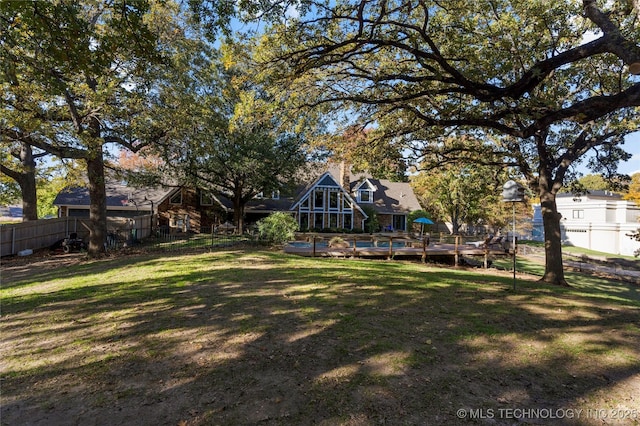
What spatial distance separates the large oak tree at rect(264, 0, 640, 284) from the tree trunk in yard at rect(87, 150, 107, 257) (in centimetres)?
1158

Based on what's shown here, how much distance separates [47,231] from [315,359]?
2041 cm

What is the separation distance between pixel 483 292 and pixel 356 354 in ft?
16.3

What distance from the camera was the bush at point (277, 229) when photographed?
18250mm

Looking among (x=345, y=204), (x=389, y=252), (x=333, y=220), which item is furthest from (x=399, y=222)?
(x=389, y=252)

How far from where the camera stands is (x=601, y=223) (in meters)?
35.5

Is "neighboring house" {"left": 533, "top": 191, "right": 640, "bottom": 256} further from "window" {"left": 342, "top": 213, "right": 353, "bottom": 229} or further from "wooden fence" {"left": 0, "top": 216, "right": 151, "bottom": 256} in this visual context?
"wooden fence" {"left": 0, "top": 216, "right": 151, "bottom": 256}

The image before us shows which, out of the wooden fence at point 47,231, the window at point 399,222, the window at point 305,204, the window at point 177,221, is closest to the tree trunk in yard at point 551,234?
the wooden fence at point 47,231

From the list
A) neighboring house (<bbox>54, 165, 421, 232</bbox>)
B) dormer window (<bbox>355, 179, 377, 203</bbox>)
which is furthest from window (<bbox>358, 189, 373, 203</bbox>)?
neighboring house (<bbox>54, 165, 421, 232</bbox>)

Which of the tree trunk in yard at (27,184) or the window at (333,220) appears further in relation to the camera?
the window at (333,220)

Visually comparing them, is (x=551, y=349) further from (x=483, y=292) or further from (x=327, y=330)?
(x=483, y=292)

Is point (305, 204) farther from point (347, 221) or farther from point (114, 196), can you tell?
point (114, 196)

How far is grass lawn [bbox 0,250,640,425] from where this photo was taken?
2920 millimetres

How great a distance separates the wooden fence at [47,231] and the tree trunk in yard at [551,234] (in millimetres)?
19975

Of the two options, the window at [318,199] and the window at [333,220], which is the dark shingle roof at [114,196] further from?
the window at [333,220]
